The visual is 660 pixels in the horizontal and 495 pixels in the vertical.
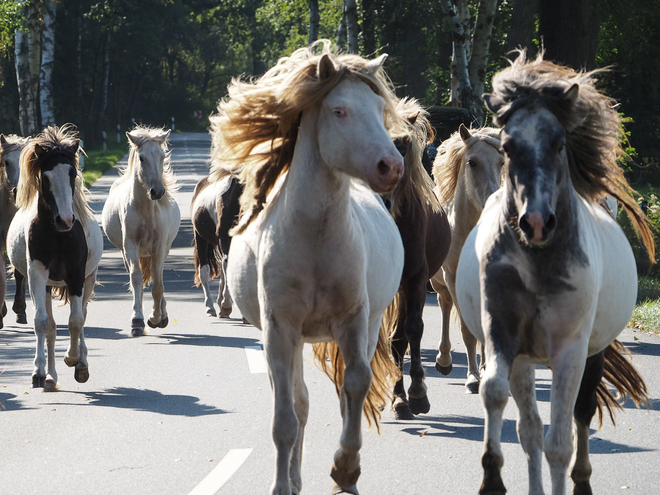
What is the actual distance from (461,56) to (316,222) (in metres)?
18.4

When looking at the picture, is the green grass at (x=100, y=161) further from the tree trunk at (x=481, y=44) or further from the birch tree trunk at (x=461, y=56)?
the birch tree trunk at (x=461, y=56)

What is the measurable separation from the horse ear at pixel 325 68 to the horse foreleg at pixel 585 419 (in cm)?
209

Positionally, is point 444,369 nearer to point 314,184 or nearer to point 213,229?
point 314,184

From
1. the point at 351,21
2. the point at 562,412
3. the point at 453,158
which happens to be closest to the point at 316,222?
the point at 562,412

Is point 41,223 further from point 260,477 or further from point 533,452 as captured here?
point 533,452

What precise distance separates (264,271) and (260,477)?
1.44 m

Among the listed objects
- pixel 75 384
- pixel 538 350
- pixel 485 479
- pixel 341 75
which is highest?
pixel 341 75

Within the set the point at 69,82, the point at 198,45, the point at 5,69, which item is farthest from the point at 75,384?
the point at 198,45

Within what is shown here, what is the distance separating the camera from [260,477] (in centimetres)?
586

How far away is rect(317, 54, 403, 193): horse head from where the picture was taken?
15.4ft

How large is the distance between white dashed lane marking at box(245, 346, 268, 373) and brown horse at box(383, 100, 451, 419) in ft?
5.39

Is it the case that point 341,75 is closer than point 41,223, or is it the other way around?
point 341,75

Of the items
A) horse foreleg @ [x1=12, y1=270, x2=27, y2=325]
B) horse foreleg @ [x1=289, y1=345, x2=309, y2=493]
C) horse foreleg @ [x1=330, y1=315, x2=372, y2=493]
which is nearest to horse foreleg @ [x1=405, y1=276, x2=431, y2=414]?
horse foreleg @ [x1=289, y1=345, x2=309, y2=493]

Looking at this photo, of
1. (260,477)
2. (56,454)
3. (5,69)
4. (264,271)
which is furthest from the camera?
(5,69)
